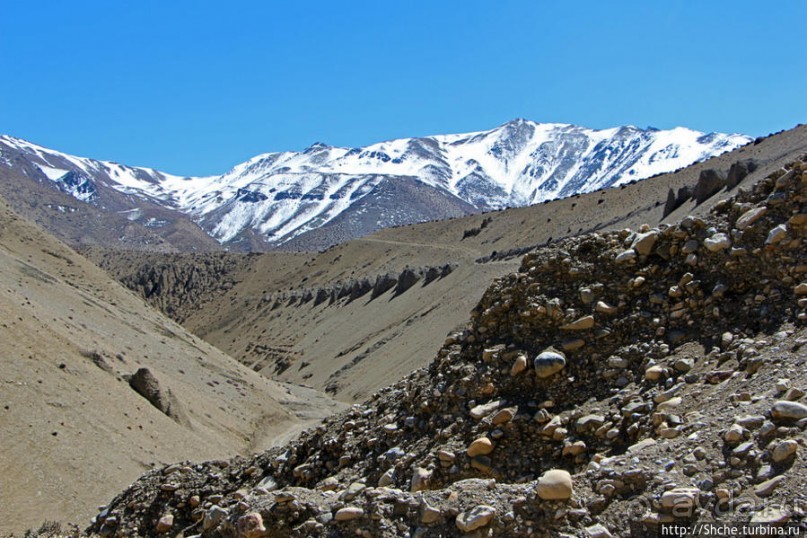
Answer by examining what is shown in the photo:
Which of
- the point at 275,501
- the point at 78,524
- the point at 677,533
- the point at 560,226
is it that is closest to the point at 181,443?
the point at 78,524

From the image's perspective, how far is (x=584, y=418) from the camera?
21.7ft

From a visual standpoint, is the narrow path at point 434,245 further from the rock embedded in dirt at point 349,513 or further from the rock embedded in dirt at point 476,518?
the rock embedded in dirt at point 476,518

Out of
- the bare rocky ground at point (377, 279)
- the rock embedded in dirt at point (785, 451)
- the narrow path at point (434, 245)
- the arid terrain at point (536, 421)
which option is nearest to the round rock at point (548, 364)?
the arid terrain at point (536, 421)

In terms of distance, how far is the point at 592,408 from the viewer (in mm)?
6824

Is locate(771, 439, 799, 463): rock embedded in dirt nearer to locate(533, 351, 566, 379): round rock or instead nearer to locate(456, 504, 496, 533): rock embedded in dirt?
locate(456, 504, 496, 533): rock embedded in dirt

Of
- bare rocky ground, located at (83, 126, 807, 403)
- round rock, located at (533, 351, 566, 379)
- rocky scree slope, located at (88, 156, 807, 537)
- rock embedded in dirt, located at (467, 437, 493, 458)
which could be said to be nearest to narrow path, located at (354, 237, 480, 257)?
bare rocky ground, located at (83, 126, 807, 403)

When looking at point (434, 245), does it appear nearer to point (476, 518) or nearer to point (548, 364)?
point (548, 364)

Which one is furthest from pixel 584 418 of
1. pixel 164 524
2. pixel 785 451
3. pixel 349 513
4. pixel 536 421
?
pixel 164 524

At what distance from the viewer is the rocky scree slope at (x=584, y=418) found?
4.82 meters

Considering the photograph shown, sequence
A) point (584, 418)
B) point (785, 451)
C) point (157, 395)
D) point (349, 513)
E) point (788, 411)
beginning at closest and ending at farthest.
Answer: point (785, 451) → point (788, 411) → point (349, 513) → point (584, 418) → point (157, 395)

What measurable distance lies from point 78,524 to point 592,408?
8949mm

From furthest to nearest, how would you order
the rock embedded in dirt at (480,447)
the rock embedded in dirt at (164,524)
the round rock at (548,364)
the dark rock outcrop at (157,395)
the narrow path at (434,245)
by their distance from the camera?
the narrow path at (434,245), the dark rock outcrop at (157,395), the rock embedded in dirt at (164,524), the round rock at (548,364), the rock embedded in dirt at (480,447)

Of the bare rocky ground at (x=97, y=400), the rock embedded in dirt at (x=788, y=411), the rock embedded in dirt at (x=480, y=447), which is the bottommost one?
the bare rocky ground at (x=97, y=400)

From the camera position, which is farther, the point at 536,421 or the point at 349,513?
the point at 536,421
